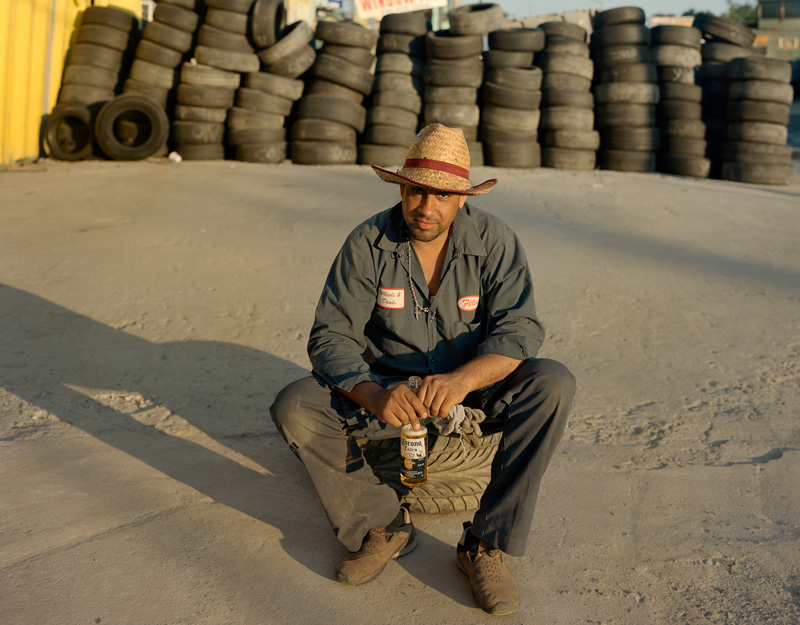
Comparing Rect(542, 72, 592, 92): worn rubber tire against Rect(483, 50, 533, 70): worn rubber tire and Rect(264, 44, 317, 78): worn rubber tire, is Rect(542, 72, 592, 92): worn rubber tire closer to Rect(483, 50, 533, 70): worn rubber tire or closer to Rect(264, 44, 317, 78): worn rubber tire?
Rect(483, 50, 533, 70): worn rubber tire

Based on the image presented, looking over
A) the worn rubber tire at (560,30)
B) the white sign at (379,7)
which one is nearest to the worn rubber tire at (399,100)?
the worn rubber tire at (560,30)

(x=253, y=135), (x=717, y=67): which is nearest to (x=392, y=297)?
(x=253, y=135)

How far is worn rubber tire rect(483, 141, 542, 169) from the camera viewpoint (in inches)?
398

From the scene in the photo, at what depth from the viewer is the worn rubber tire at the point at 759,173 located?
9.97 m

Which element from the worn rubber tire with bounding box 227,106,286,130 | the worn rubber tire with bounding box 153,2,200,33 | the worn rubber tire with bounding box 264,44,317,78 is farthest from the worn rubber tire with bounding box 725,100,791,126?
the worn rubber tire with bounding box 153,2,200,33

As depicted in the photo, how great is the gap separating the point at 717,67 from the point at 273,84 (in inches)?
245

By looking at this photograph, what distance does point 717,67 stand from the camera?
1068cm

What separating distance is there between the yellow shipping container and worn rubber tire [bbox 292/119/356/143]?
3260mm

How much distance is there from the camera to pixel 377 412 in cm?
239

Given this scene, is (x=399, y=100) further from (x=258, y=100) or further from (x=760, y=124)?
(x=760, y=124)

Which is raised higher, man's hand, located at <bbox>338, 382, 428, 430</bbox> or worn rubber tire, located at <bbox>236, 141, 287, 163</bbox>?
man's hand, located at <bbox>338, 382, 428, 430</bbox>

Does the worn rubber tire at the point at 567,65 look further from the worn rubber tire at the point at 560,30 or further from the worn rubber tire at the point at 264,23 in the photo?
the worn rubber tire at the point at 264,23

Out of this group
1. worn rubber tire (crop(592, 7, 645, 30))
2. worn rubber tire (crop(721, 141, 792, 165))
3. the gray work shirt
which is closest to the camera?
the gray work shirt

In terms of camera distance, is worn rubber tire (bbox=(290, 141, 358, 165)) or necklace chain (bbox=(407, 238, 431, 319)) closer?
necklace chain (bbox=(407, 238, 431, 319))
